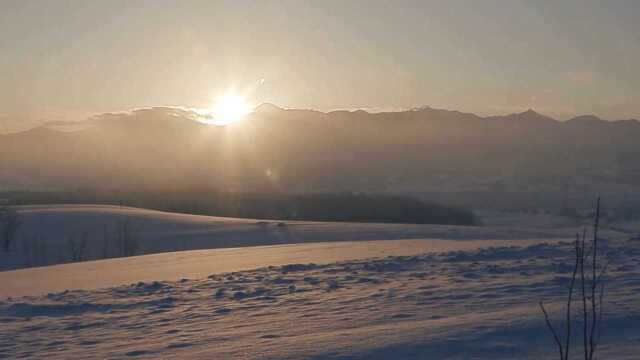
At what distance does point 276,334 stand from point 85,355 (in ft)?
6.50

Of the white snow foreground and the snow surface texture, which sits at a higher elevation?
the snow surface texture

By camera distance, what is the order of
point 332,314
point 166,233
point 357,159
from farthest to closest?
point 357,159
point 166,233
point 332,314

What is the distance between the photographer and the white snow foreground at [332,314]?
26.5 feet

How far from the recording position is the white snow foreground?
8.09 metres

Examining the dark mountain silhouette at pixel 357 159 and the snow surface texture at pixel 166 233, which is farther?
the dark mountain silhouette at pixel 357 159

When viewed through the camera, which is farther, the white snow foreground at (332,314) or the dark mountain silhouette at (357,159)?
the dark mountain silhouette at (357,159)

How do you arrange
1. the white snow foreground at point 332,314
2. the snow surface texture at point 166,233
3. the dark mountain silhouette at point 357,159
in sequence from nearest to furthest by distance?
the white snow foreground at point 332,314 → the snow surface texture at point 166,233 → the dark mountain silhouette at point 357,159

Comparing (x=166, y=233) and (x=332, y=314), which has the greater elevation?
(x=166, y=233)

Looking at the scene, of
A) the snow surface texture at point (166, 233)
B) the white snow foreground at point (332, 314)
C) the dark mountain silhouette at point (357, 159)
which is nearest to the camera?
the white snow foreground at point (332, 314)

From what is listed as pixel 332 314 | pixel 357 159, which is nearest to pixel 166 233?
pixel 332 314

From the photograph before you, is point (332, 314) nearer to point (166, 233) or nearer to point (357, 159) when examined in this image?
point (166, 233)

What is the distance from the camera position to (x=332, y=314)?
10195 millimetres

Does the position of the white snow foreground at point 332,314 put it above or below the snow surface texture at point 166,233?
below

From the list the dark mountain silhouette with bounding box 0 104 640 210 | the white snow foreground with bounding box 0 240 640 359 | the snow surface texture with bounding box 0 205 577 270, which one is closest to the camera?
the white snow foreground with bounding box 0 240 640 359
